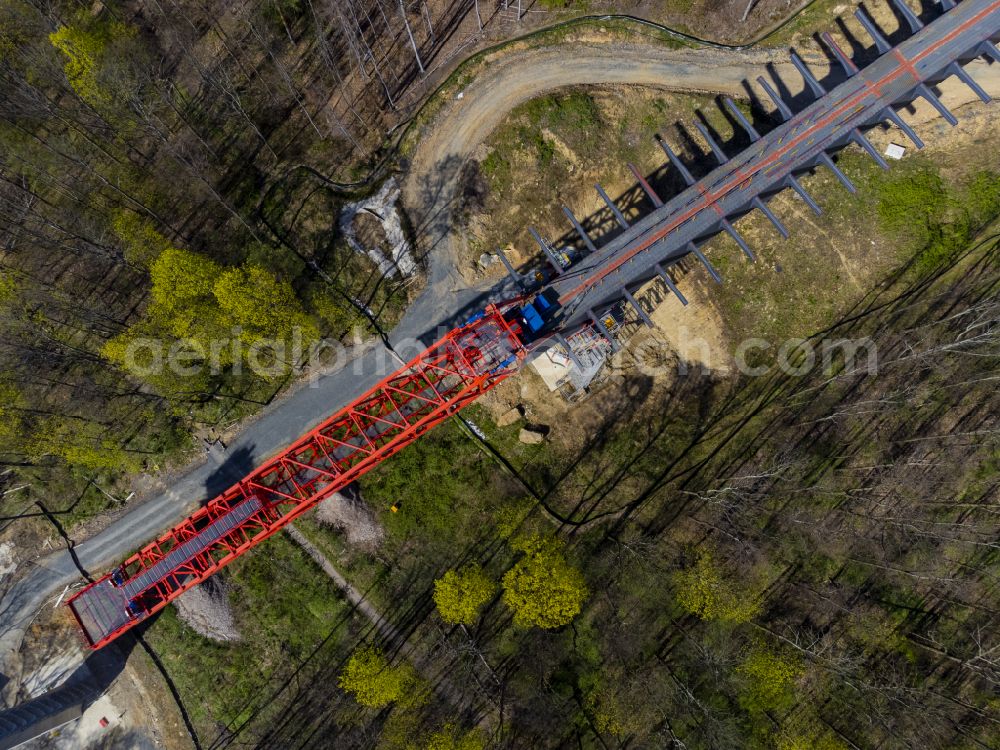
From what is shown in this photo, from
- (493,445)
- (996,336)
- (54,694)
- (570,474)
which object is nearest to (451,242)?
(493,445)

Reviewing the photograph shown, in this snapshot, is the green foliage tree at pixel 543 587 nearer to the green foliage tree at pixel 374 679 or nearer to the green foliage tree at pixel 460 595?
the green foliage tree at pixel 460 595

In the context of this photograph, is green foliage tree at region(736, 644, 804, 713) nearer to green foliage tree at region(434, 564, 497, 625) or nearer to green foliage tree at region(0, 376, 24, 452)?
green foliage tree at region(434, 564, 497, 625)

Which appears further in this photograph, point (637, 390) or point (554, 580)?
point (637, 390)

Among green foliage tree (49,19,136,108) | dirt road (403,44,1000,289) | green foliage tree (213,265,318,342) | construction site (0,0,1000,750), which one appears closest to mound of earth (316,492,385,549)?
construction site (0,0,1000,750)

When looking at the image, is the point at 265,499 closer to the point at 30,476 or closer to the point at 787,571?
the point at 30,476

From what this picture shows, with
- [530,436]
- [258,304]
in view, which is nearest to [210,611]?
[258,304]

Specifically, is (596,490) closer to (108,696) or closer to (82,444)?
(82,444)
